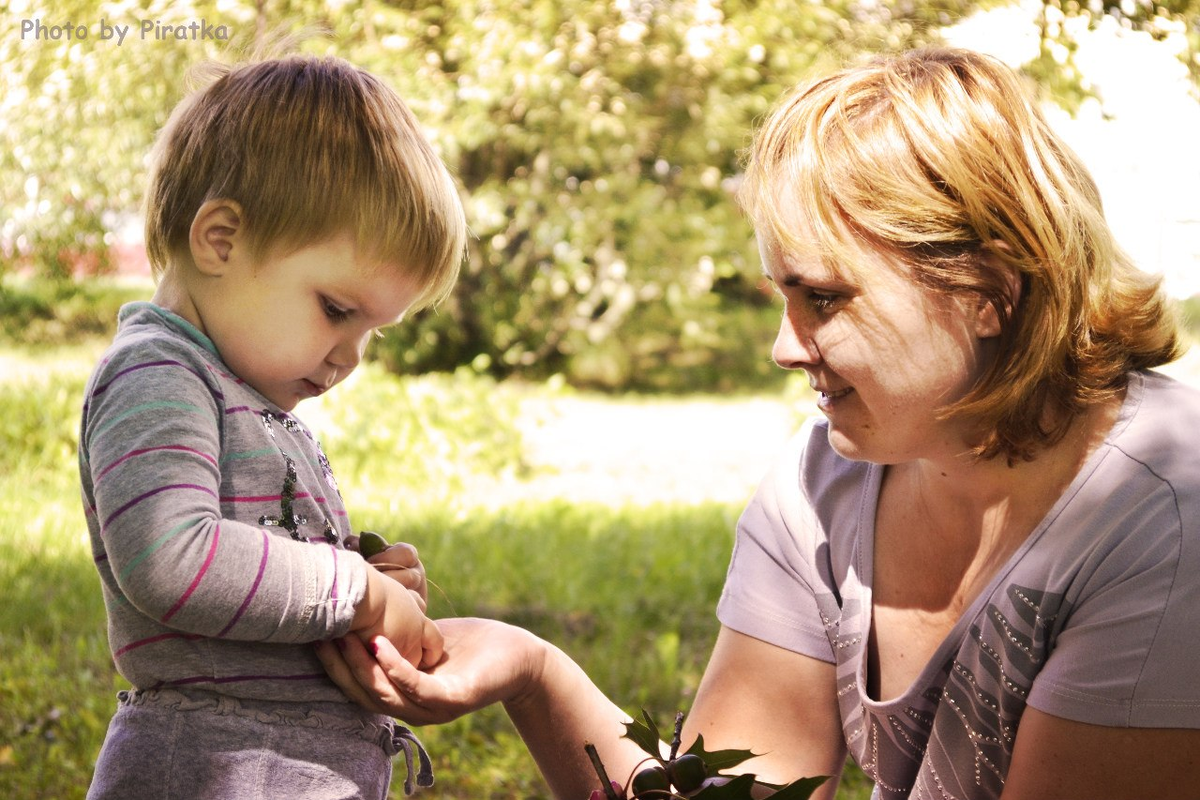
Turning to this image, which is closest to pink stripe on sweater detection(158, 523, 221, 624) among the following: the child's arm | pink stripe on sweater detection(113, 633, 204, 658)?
the child's arm

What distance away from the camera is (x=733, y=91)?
9.94 metres

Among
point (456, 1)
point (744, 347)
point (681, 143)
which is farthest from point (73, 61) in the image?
point (744, 347)

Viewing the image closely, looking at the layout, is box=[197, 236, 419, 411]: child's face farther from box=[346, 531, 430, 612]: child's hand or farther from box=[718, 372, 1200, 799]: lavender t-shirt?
box=[718, 372, 1200, 799]: lavender t-shirt

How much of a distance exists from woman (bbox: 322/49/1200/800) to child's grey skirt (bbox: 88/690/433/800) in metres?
0.10

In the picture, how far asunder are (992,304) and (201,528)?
46.4 inches

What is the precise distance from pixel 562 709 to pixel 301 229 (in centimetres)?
88

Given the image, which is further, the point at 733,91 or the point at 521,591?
the point at 733,91

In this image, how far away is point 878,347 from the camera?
1.80 metres

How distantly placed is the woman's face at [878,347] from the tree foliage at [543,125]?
3.44 metres

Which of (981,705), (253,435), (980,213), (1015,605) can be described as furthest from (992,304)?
(253,435)

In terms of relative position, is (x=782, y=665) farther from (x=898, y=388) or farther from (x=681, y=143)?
(x=681, y=143)

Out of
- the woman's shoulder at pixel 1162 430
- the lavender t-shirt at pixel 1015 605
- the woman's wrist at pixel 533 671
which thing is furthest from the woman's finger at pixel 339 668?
the woman's shoulder at pixel 1162 430

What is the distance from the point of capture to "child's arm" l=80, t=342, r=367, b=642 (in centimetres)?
146

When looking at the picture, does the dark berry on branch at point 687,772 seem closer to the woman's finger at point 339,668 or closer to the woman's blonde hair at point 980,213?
the woman's finger at point 339,668
